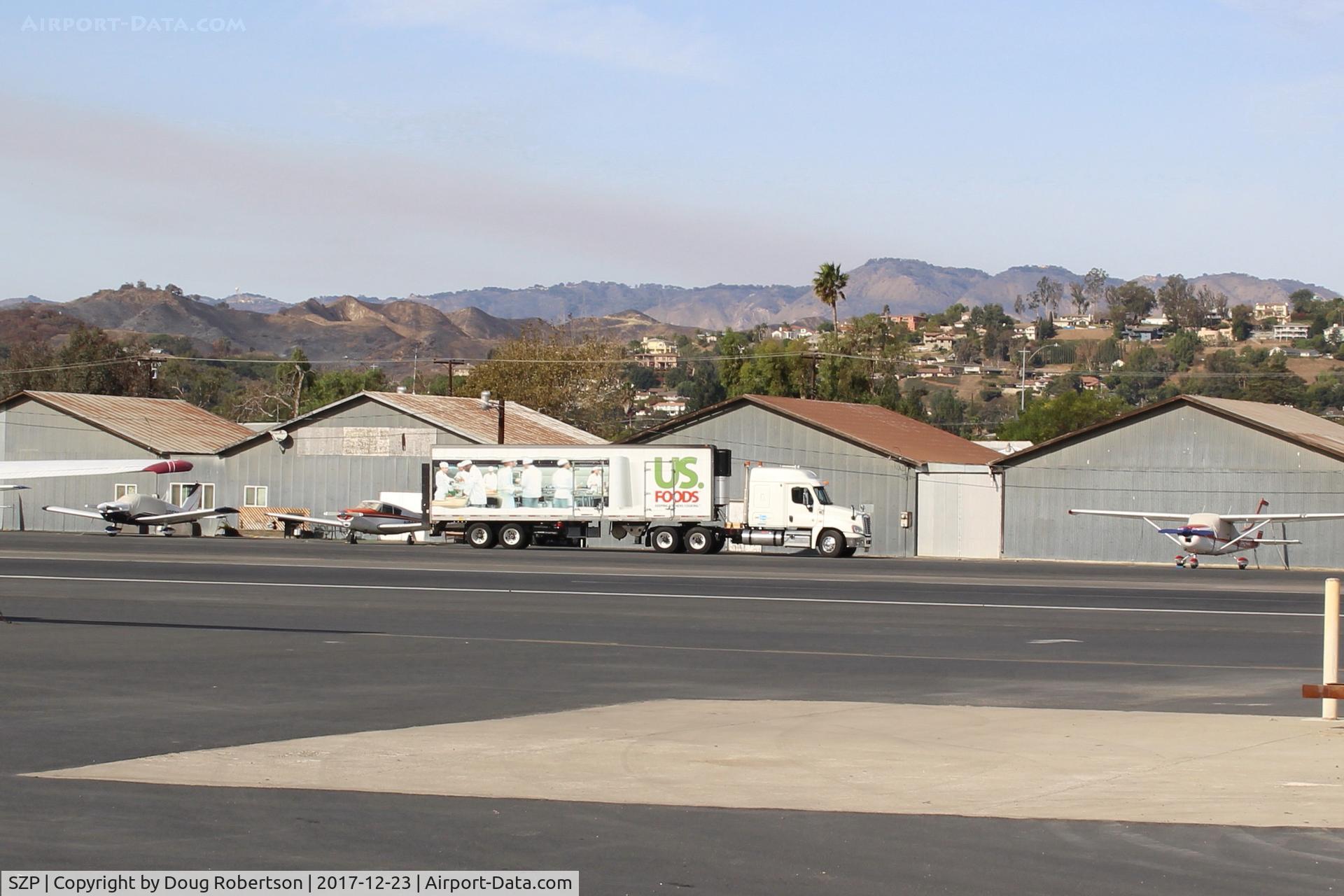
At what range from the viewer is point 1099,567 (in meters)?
49.2

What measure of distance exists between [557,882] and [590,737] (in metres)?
4.48

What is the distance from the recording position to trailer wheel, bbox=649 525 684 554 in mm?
53625

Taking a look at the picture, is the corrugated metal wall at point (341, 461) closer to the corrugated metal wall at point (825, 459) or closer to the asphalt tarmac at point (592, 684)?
the corrugated metal wall at point (825, 459)

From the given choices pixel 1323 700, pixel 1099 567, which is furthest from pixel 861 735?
pixel 1099 567

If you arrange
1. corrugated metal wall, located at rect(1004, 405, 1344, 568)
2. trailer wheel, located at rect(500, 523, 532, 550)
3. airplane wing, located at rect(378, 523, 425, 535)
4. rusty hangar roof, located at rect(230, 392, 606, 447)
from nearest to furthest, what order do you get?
corrugated metal wall, located at rect(1004, 405, 1344, 568), trailer wheel, located at rect(500, 523, 532, 550), airplane wing, located at rect(378, 523, 425, 535), rusty hangar roof, located at rect(230, 392, 606, 447)

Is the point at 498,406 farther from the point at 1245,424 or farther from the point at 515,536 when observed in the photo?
the point at 1245,424

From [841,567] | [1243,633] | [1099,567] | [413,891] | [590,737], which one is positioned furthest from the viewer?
[1099,567]

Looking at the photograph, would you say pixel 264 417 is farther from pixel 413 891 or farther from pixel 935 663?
pixel 413 891

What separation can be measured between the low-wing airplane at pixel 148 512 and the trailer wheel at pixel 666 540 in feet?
70.6

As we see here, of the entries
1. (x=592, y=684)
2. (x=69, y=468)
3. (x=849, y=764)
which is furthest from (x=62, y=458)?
(x=849, y=764)

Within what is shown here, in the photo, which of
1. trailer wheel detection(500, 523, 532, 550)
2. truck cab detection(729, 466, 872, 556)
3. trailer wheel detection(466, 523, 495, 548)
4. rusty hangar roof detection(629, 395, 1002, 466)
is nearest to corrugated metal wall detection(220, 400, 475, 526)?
rusty hangar roof detection(629, 395, 1002, 466)

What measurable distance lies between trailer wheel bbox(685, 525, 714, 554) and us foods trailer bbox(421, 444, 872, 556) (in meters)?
0.04

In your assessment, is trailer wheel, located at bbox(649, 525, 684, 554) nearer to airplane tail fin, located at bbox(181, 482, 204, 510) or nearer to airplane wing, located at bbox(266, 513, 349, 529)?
airplane wing, located at bbox(266, 513, 349, 529)

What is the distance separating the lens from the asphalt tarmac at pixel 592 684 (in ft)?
25.2
